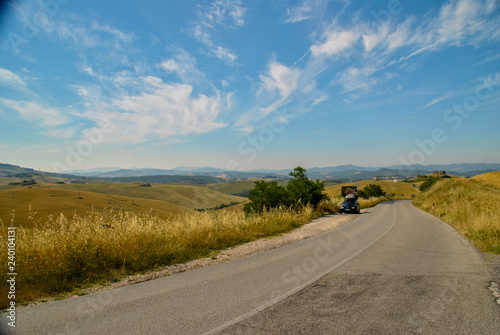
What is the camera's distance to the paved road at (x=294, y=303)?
3584mm

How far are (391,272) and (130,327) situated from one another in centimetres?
572

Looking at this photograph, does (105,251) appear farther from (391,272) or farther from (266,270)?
(391,272)

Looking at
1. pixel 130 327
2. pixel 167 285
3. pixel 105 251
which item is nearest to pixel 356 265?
pixel 167 285

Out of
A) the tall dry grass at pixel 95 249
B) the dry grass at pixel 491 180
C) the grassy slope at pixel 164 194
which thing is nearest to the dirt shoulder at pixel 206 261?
the tall dry grass at pixel 95 249

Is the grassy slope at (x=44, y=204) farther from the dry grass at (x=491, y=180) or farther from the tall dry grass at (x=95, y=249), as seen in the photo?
the dry grass at (x=491, y=180)

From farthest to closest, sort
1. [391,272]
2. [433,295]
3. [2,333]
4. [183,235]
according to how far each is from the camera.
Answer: [183,235], [391,272], [433,295], [2,333]

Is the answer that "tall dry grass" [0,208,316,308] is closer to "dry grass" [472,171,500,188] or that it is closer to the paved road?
the paved road

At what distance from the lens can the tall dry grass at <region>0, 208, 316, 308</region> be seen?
209 inches

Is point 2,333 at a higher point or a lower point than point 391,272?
higher

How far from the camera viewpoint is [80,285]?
551cm

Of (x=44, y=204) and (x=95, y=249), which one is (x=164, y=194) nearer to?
(x=44, y=204)

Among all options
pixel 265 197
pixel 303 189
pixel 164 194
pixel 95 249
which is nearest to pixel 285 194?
pixel 265 197

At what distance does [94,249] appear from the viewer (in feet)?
21.2

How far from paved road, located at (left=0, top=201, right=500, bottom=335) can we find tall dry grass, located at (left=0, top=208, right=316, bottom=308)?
1.06 m
